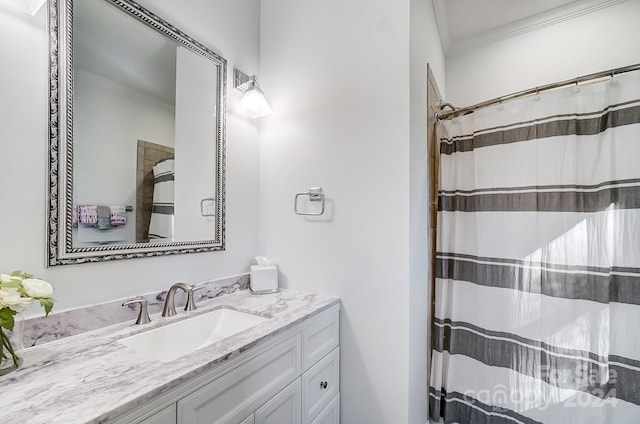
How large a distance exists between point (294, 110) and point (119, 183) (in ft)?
3.27

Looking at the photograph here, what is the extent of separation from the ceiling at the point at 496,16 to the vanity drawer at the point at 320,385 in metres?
2.38

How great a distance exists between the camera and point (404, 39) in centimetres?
138

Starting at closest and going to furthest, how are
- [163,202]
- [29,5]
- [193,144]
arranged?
[29,5] < [163,202] < [193,144]

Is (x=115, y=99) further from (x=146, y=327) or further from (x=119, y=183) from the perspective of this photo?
(x=146, y=327)

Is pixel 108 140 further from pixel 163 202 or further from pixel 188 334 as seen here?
pixel 188 334

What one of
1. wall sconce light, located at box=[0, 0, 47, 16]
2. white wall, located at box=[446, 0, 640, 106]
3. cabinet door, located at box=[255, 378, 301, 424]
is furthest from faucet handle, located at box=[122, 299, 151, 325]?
white wall, located at box=[446, 0, 640, 106]

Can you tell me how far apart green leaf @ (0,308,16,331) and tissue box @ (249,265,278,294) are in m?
0.97

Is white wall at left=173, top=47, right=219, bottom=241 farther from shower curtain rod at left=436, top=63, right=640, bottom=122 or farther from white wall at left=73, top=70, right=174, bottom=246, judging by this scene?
shower curtain rod at left=436, top=63, right=640, bottom=122

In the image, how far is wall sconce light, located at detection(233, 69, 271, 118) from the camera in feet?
5.12

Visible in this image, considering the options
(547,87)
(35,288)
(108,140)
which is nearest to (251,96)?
(108,140)

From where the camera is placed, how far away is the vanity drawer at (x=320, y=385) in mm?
1248

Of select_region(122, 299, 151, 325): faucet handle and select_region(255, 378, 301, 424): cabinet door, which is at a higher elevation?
select_region(122, 299, 151, 325): faucet handle

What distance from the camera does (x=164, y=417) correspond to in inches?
28.6

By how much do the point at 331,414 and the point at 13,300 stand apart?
1.37 metres
